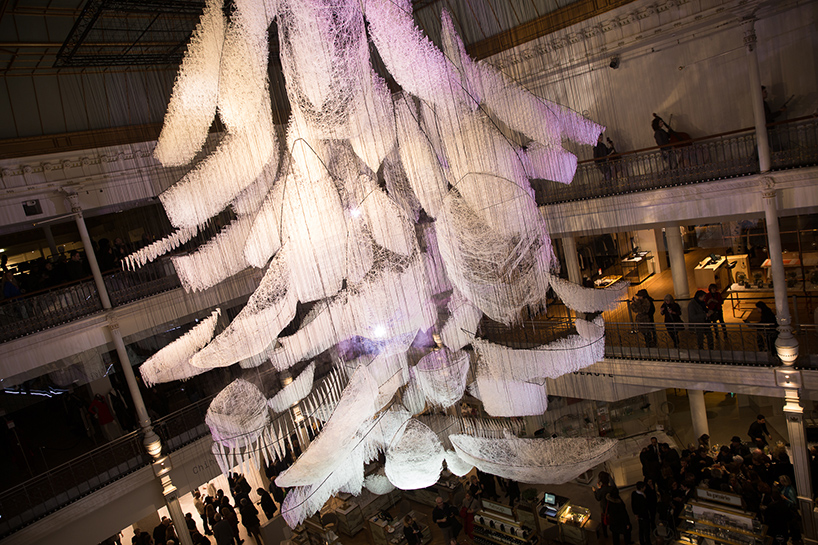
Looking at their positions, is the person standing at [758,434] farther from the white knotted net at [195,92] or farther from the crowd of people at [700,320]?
the white knotted net at [195,92]

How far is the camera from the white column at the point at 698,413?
9.89 m

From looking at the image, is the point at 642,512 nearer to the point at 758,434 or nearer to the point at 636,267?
the point at 758,434

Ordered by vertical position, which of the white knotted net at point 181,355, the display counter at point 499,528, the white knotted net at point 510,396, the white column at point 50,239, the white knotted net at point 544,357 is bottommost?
the display counter at point 499,528

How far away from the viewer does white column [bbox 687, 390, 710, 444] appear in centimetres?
989

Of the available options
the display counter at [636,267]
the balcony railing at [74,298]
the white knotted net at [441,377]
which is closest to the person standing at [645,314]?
the display counter at [636,267]

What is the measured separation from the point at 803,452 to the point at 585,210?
4.48 meters

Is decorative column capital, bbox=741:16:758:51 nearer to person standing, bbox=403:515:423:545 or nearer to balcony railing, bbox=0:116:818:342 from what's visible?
balcony railing, bbox=0:116:818:342

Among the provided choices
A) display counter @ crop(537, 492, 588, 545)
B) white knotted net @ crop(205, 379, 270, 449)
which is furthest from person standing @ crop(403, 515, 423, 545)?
white knotted net @ crop(205, 379, 270, 449)

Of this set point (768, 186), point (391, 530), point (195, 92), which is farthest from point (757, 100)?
point (391, 530)

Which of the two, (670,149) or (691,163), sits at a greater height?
(670,149)

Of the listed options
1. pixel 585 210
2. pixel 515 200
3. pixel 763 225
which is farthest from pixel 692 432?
pixel 515 200

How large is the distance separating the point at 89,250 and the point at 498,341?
671cm

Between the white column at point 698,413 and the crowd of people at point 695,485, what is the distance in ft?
4.52

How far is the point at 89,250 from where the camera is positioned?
30.6ft
